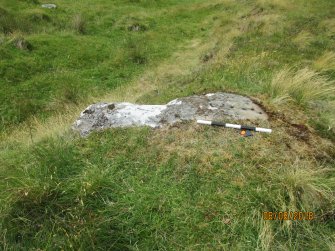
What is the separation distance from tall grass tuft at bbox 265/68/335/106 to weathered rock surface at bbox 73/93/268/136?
0.68m

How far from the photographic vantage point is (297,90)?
270 inches

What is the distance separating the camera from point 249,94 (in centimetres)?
696

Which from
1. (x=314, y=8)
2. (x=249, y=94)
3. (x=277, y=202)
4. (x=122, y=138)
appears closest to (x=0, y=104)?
(x=122, y=138)

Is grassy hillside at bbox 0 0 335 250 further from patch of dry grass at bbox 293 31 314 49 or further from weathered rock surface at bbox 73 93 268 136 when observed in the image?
patch of dry grass at bbox 293 31 314 49

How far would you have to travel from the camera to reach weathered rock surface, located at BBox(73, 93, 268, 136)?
600 centimetres

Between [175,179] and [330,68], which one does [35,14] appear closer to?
[330,68]

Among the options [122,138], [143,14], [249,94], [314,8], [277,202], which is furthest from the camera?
[143,14]

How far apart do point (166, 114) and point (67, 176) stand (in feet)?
7.25

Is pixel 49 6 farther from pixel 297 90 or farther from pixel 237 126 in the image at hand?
pixel 237 126

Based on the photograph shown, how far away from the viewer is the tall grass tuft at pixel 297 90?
667 centimetres

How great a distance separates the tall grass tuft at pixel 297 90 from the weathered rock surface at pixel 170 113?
680 mm
